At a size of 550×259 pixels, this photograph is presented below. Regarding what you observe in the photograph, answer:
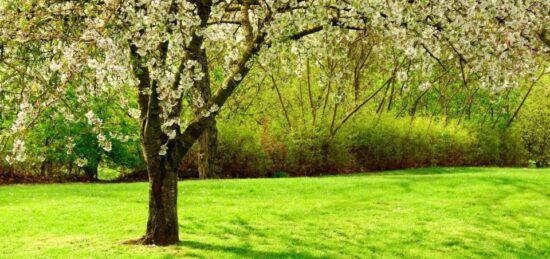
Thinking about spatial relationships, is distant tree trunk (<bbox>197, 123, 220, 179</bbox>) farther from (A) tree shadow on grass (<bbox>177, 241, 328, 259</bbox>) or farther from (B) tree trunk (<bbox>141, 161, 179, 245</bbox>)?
(B) tree trunk (<bbox>141, 161, 179, 245</bbox>)

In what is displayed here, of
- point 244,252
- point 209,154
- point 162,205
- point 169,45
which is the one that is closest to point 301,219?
point 244,252

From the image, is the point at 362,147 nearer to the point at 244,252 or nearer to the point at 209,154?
the point at 209,154

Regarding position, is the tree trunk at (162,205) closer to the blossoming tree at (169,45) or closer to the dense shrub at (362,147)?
the blossoming tree at (169,45)

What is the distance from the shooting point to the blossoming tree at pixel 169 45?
7.74m

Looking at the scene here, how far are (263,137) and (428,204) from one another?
11916 millimetres

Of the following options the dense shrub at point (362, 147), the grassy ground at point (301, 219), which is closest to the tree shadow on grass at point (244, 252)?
the grassy ground at point (301, 219)

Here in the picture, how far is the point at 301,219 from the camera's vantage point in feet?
50.0

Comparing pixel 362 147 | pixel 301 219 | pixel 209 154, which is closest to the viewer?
pixel 301 219

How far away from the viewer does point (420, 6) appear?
10125 millimetres

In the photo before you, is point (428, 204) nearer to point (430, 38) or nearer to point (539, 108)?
point (430, 38)

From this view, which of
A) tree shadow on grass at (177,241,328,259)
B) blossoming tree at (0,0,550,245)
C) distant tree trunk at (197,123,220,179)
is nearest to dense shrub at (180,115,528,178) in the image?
distant tree trunk at (197,123,220,179)

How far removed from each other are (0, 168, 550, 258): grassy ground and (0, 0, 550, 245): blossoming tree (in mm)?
1740

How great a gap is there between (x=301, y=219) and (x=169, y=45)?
620cm

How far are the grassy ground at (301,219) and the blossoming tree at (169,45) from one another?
174 centimetres
